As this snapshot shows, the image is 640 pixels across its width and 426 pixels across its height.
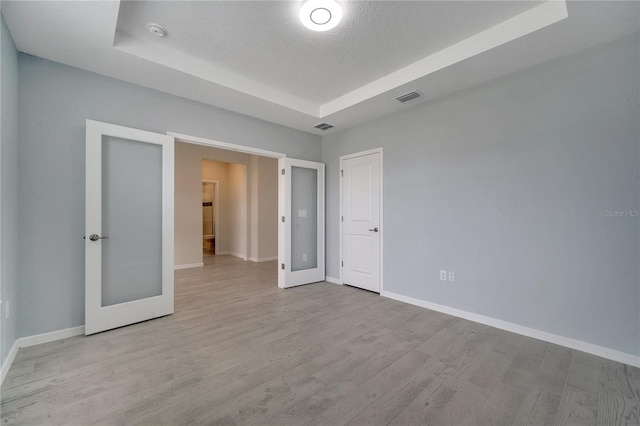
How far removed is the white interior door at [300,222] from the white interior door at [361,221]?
49 cm

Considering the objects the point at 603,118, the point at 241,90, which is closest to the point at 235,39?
the point at 241,90

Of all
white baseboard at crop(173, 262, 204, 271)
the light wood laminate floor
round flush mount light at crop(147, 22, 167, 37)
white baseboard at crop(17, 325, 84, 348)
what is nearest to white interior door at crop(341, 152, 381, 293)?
the light wood laminate floor

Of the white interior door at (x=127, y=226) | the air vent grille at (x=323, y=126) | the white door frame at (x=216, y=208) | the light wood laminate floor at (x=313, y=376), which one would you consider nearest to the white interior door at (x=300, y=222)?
the air vent grille at (x=323, y=126)

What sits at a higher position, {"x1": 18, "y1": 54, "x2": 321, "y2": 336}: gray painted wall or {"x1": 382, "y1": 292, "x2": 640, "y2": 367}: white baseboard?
{"x1": 18, "y1": 54, "x2": 321, "y2": 336}: gray painted wall

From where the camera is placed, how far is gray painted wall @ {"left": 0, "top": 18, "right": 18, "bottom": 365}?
2.06m

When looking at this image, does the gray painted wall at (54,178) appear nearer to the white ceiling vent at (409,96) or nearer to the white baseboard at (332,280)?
the white ceiling vent at (409,96)

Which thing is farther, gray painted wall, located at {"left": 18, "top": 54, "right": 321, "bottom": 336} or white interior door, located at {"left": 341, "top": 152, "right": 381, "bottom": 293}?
white interior door, located at {"left": 341, "top": 152, "right": 381, "bottom": 293}

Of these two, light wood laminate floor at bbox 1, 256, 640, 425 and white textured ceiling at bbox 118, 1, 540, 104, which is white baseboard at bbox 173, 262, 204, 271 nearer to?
light wood laminate floor at bbox 1, 256, 640, 425

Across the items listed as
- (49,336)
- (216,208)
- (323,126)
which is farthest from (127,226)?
(216,208)

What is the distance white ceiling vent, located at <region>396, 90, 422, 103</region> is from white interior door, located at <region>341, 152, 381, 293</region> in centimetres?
90

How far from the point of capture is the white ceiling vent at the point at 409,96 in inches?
128

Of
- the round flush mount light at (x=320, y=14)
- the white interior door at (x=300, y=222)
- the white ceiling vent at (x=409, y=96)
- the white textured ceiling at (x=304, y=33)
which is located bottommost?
the white interior door at (x=300, y=222)

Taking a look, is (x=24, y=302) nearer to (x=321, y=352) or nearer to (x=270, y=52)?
(x=321, y=352)

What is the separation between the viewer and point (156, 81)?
118 inches
